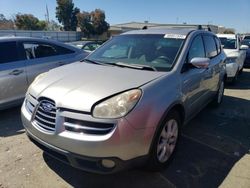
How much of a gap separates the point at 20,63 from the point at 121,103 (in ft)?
11.0

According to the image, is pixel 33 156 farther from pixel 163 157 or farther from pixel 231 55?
pixel 231 55

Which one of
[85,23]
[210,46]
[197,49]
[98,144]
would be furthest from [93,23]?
[98,144]

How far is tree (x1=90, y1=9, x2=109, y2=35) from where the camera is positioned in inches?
2160

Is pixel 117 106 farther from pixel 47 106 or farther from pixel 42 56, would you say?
pixel 42 56

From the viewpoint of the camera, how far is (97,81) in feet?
10.1

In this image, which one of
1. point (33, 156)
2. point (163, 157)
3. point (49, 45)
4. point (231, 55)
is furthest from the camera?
point (231, 55)

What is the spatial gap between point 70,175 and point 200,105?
8.05 ft

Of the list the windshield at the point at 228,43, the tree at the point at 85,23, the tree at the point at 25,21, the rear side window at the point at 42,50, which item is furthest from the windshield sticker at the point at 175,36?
the tree at the point at 25,21

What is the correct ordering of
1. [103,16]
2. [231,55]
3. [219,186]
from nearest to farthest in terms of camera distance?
[219,186]
[231,55]
[103,16]

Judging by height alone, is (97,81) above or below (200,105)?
above

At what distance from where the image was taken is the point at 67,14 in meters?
58.4

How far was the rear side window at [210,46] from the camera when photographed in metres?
4.84

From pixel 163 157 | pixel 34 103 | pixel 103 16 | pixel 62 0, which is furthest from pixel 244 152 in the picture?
pixel 62 0

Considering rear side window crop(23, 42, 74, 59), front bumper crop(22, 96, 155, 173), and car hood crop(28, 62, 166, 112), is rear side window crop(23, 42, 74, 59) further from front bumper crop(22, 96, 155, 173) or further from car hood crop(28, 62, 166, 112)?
front bumper crop(22, 96, 155, 173)
